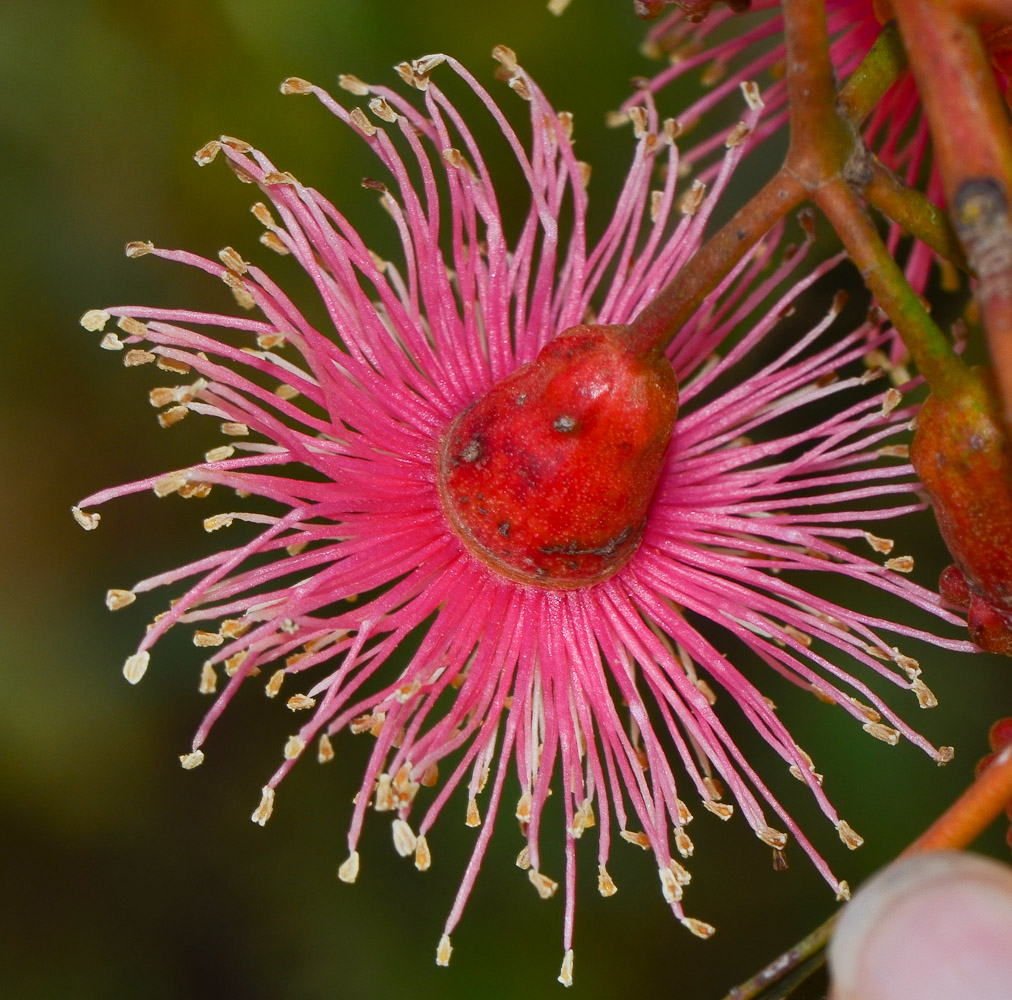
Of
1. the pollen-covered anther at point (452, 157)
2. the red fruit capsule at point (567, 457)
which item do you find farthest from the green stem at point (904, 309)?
the pollen-covered anther at point (452, 157)

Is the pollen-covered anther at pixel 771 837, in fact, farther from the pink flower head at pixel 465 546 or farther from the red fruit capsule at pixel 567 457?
the red fruit capsule at pixel 567 457

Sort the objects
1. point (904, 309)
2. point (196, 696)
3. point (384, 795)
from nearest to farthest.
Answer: point (904, 309) < point (384, 795) < point (196, 696)

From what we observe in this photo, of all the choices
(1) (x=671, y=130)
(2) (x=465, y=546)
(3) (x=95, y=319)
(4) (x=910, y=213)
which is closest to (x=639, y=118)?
(1) (x=671, y=130)

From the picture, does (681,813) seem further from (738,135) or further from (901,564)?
(738,135)

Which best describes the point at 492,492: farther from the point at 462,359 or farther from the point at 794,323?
the point at 794,323

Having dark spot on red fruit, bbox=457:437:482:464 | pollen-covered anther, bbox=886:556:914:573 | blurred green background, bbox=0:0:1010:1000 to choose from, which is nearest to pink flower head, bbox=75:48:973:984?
pollen-covered anther, bbox=886:556:914:573

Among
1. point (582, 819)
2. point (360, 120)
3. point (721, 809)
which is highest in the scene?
point (360, 120)

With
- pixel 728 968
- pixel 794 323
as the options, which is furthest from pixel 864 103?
pixel 728 968
